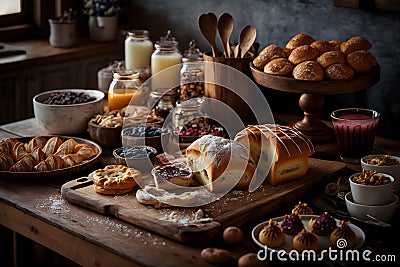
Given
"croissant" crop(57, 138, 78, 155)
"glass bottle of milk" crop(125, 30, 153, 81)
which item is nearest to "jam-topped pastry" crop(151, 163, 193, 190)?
"croissant" crop(57, 138, 78, 155)

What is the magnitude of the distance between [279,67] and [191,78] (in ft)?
1.32

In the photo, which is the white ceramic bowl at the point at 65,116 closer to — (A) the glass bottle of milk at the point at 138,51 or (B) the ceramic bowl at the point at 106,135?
(B) the ceramic bowl at the point at 106,135

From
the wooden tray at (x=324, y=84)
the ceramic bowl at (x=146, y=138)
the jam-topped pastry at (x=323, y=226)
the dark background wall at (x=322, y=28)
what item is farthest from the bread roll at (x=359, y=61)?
the jam-topped pastry at (x=323, y=226)

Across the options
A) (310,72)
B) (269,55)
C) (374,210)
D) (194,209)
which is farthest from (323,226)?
(269,55)

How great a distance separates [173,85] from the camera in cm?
284

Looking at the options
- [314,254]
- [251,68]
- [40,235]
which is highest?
[251,68]

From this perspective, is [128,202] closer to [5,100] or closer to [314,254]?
[314,254]

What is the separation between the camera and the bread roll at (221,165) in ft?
6.81

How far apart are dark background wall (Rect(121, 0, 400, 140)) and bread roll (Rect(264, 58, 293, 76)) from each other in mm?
469

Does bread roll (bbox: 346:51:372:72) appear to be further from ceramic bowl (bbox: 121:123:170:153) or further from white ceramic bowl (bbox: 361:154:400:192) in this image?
ceramic bowl (bbox: 121:123:170:153)

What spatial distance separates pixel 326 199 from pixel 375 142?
1.99ft

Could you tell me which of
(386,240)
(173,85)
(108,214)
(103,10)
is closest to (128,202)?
(108,214)

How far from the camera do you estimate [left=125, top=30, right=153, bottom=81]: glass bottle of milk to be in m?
3.02

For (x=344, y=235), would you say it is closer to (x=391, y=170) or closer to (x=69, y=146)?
(x=391, y=170)
